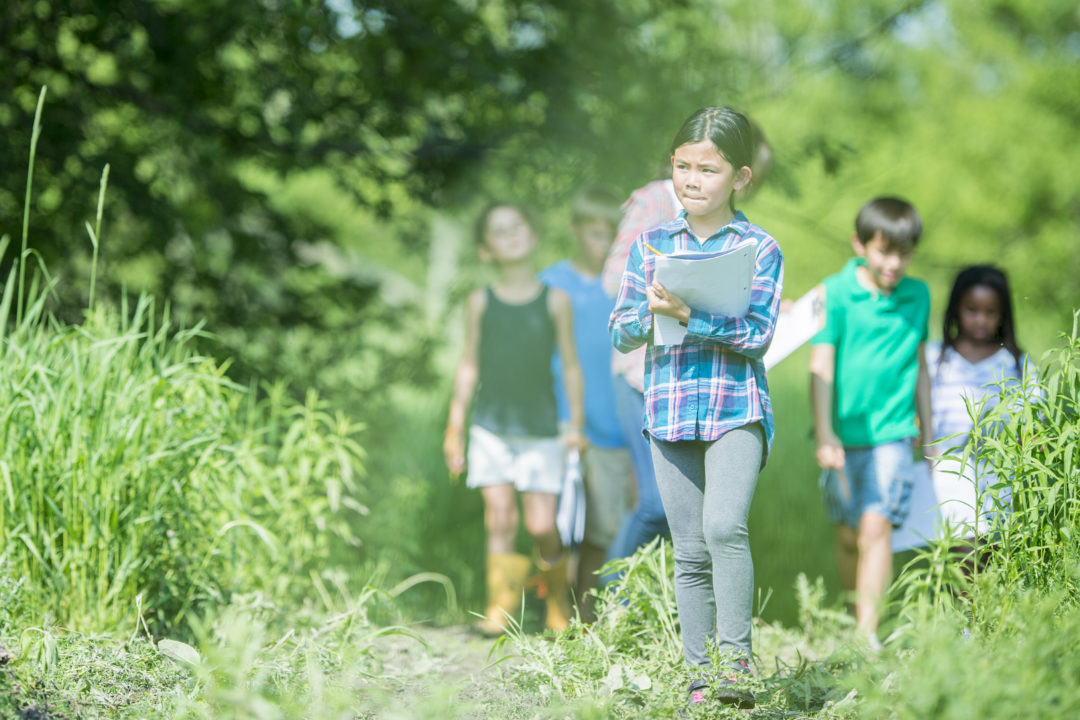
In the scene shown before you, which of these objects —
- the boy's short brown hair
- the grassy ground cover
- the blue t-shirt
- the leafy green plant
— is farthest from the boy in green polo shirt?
the leafy green plant

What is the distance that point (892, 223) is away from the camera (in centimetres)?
373

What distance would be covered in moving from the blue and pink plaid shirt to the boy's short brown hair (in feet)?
3.85

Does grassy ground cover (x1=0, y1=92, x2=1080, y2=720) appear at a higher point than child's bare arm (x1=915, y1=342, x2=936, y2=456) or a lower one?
lower

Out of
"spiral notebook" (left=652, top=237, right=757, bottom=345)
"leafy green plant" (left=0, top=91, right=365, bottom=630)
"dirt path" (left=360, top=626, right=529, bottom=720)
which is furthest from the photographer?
"leafy green plant" (left=0, top=91, right=365, bottom=630)

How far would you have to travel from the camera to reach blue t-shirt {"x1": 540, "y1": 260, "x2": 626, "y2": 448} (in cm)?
432

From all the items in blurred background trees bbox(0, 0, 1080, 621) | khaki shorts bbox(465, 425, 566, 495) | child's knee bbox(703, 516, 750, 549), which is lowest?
child's knee bbox(703, 516, 750, 549)

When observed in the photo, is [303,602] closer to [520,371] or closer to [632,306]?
[520,371]

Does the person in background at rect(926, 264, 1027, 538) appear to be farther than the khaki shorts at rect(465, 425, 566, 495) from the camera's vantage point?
No

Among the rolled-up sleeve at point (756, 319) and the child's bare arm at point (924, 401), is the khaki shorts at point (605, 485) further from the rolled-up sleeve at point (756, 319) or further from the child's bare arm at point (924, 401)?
the rolled-up sleeve at point (756, 319)

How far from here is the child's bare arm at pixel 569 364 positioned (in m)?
4.21

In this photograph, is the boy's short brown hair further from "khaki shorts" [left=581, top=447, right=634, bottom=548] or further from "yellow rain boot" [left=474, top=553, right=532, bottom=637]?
"yellow rain boot" [left=474, top=553, right=532, bottom=637]

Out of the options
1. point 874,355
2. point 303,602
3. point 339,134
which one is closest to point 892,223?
point 874,355

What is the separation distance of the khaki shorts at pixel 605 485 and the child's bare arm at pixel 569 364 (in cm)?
15

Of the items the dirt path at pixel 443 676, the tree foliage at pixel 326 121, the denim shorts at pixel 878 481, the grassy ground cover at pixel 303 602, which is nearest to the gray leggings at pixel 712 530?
the grassy ground cover at pixel 303 602
